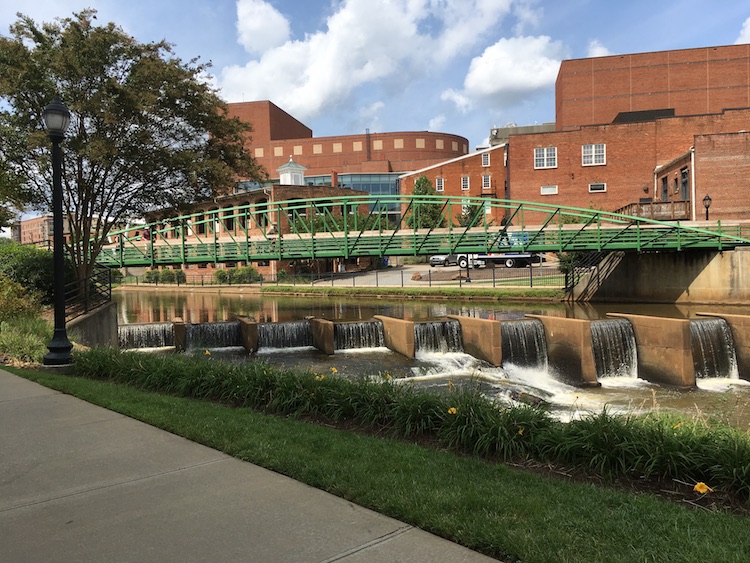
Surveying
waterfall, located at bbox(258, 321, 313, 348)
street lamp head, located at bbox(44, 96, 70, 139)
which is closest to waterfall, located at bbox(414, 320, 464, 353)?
waterfall, located at bbox(258, 321, 313, 348)

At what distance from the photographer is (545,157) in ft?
181

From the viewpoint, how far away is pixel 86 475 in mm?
4957

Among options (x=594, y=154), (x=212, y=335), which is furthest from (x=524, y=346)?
(x=594, y=154)

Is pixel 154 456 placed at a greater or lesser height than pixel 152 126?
lesser

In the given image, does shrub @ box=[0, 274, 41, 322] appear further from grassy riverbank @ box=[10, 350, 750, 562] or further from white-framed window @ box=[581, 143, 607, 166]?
white-framed window @ box=[581, 143, 607, 166]

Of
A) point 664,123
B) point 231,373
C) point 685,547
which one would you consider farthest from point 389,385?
point 664,123

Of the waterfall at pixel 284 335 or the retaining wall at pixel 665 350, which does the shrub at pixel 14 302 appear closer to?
the waterfall at pixel 284 335

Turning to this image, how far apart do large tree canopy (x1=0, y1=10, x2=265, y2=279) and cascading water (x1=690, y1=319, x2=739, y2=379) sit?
17082 millimetres

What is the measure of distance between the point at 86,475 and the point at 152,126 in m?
16.7

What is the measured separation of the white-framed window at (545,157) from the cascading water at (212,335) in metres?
42.4

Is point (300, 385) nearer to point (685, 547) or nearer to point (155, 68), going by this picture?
point (685, 547)

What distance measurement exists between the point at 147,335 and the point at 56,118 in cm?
1265

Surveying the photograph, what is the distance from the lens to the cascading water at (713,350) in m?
17.5

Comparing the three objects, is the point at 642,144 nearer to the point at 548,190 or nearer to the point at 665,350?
the point at 548,190
